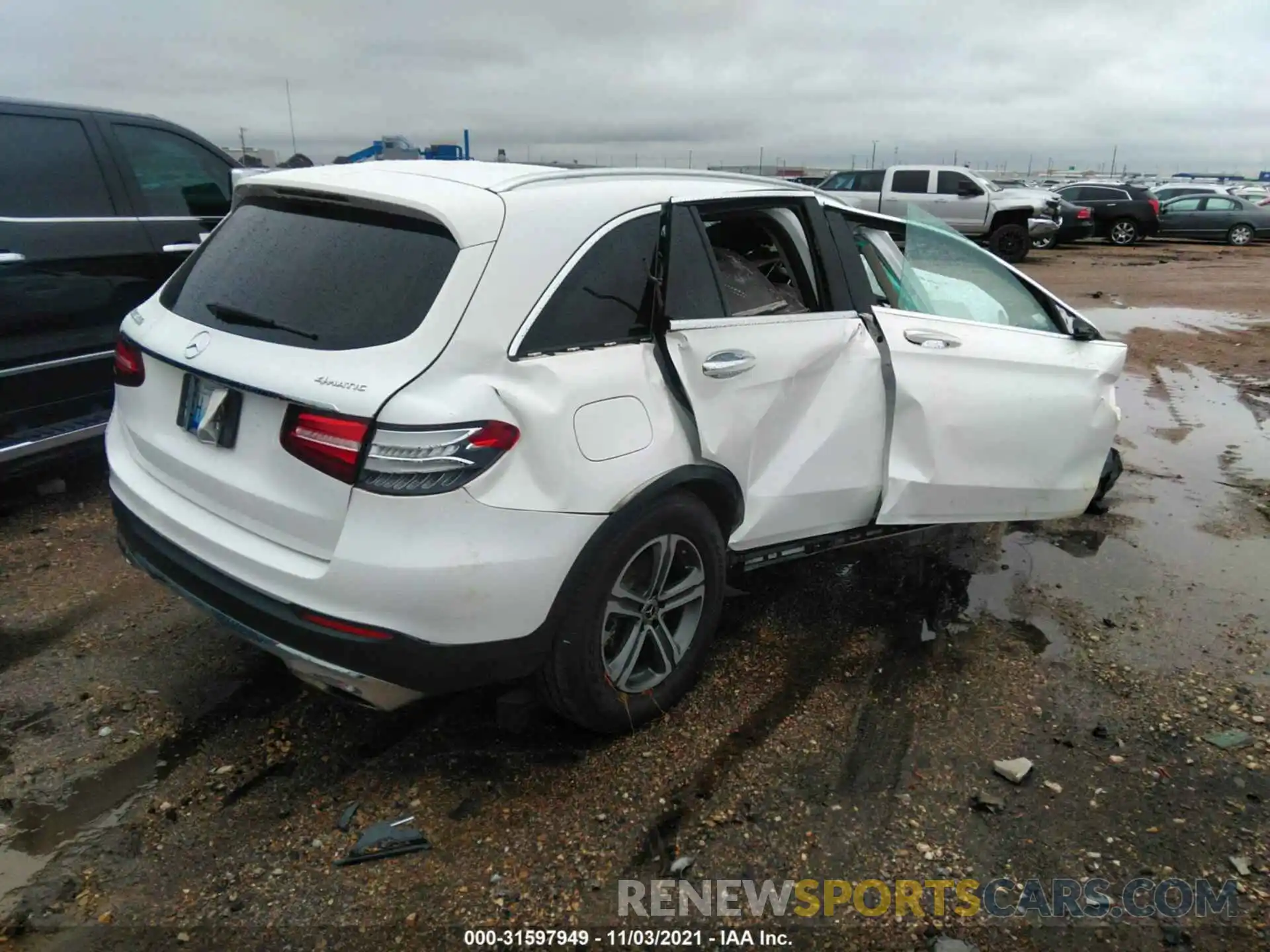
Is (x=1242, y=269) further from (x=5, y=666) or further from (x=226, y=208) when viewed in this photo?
(x=5, y=666)

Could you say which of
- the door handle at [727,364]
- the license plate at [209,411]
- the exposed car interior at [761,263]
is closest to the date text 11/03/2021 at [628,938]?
the license plate at [209,411]

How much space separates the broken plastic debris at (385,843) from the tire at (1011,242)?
20.1m

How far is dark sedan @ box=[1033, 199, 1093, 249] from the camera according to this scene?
76.5 ft

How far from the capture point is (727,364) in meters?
3.00

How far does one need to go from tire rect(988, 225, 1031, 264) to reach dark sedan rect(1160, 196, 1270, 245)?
29.8 feet

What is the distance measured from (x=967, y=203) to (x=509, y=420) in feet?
65.2

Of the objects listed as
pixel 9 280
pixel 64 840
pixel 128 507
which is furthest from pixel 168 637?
pixel 9 280

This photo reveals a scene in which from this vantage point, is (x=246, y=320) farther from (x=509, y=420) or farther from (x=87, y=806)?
(x=87, y=806)

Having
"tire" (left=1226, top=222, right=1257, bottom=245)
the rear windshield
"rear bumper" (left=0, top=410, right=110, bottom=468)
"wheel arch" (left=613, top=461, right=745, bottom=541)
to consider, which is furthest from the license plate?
"tire" (left=1226, top=222, right=1257, bottom=245)

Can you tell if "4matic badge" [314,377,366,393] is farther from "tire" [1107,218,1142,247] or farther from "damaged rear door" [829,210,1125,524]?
"tire" [1107,218,1142,247]

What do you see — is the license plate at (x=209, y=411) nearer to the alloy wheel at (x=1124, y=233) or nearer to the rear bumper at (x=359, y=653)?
the rear bumper at (x=359, y=653)

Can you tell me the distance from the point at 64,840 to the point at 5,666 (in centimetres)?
114

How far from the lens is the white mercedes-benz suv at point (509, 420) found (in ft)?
7.66

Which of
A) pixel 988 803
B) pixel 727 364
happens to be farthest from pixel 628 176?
pixel 988 803
